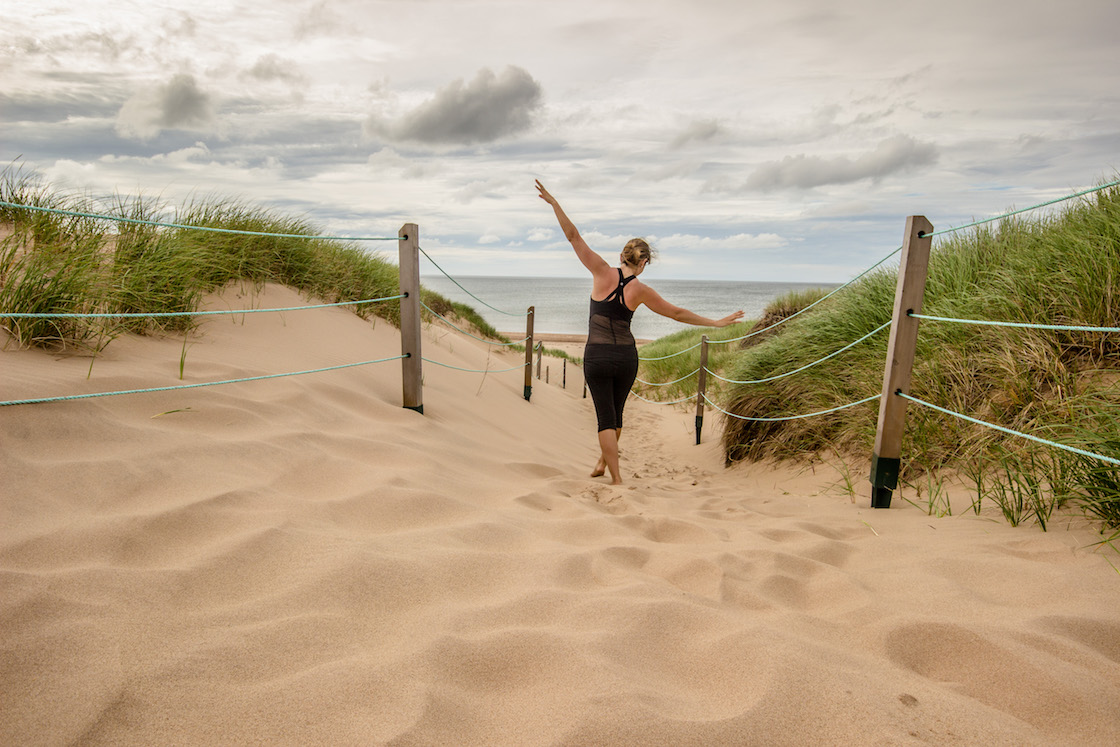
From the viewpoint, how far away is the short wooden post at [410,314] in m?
4.68

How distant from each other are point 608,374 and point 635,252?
2.91 feet

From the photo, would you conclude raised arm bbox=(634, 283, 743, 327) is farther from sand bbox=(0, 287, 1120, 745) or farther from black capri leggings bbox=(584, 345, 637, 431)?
sand bbox=(0, 287, 1120, 745)

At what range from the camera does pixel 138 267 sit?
4.73m

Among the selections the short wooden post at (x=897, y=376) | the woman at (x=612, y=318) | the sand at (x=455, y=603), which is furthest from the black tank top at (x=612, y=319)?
the short wooden post at (x=897, y=376)

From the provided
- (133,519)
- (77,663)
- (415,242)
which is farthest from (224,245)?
(77,663)

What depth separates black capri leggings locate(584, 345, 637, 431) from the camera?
458 centimetres

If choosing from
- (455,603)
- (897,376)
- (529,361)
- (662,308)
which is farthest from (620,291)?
(529,361)

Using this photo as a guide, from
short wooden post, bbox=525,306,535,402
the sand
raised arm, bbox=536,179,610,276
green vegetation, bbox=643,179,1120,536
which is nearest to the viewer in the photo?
the sand

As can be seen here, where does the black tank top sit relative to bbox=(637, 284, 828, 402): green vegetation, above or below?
above

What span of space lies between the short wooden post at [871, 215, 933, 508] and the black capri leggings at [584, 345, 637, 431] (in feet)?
5.36

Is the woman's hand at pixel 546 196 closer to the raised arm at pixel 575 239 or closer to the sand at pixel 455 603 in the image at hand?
the raised arm at pixel 575 239

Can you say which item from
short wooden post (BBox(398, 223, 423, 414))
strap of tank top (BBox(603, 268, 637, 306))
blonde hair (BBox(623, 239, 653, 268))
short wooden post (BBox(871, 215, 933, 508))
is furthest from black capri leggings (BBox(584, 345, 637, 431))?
short wooden post (BBox(871, 215, 933, 508))

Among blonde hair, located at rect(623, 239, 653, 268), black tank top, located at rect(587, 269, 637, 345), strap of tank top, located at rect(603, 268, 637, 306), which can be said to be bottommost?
black tank top, located at rect(587, 269, 637, 345)

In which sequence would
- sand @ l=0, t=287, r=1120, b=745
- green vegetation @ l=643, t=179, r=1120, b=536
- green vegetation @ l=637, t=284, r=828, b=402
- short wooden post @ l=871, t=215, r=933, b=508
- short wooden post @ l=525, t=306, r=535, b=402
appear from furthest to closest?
green vegetation @ l=637, t=284, r=828, b=402 < short wooden post @ l=525, t=306, r=535, b=402 < short wooden post @ l=871, t=215, r=933, b=508 < green vegetation @ l=643, t=179, r=1120, b=536 < sand @ l=0, t=287, r=1120, b=745
